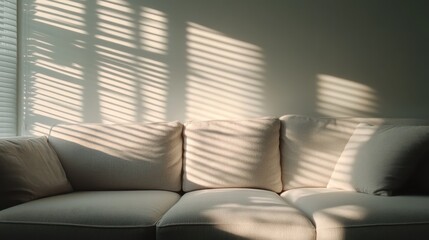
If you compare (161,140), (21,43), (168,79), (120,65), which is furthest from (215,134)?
(21,43)

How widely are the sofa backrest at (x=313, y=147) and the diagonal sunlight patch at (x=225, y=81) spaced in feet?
1.20

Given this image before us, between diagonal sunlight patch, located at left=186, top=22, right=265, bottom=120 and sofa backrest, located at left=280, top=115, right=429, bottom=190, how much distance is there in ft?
1.20

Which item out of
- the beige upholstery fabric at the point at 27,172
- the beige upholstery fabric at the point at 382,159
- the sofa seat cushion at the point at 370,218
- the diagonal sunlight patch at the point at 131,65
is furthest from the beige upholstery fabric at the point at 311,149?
the beige upholstery fabric at the point at 27,172

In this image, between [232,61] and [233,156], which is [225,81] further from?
[233,156]

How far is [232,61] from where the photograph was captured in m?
2.41

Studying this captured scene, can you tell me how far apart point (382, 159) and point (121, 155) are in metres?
1.37

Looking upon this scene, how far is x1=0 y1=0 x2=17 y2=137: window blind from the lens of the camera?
238 cm

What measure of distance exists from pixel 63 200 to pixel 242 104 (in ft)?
4.04

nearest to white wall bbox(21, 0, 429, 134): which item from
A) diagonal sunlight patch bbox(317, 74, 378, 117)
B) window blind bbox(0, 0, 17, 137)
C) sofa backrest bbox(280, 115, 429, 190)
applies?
diagonal sunlight patch bbox(317, 74, 378, 117)

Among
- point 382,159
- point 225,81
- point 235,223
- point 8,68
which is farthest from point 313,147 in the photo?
point 8,68

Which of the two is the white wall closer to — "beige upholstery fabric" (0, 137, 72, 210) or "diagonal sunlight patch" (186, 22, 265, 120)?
"diagonal sunlight patch" (186, 22, 265, 120)

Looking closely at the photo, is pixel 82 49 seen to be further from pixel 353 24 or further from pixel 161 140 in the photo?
pixel 353 24

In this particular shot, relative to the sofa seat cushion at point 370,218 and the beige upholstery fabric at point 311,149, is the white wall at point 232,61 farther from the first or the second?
the sofa seat cushion at point 370,218

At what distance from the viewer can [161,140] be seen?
6.89 ft
